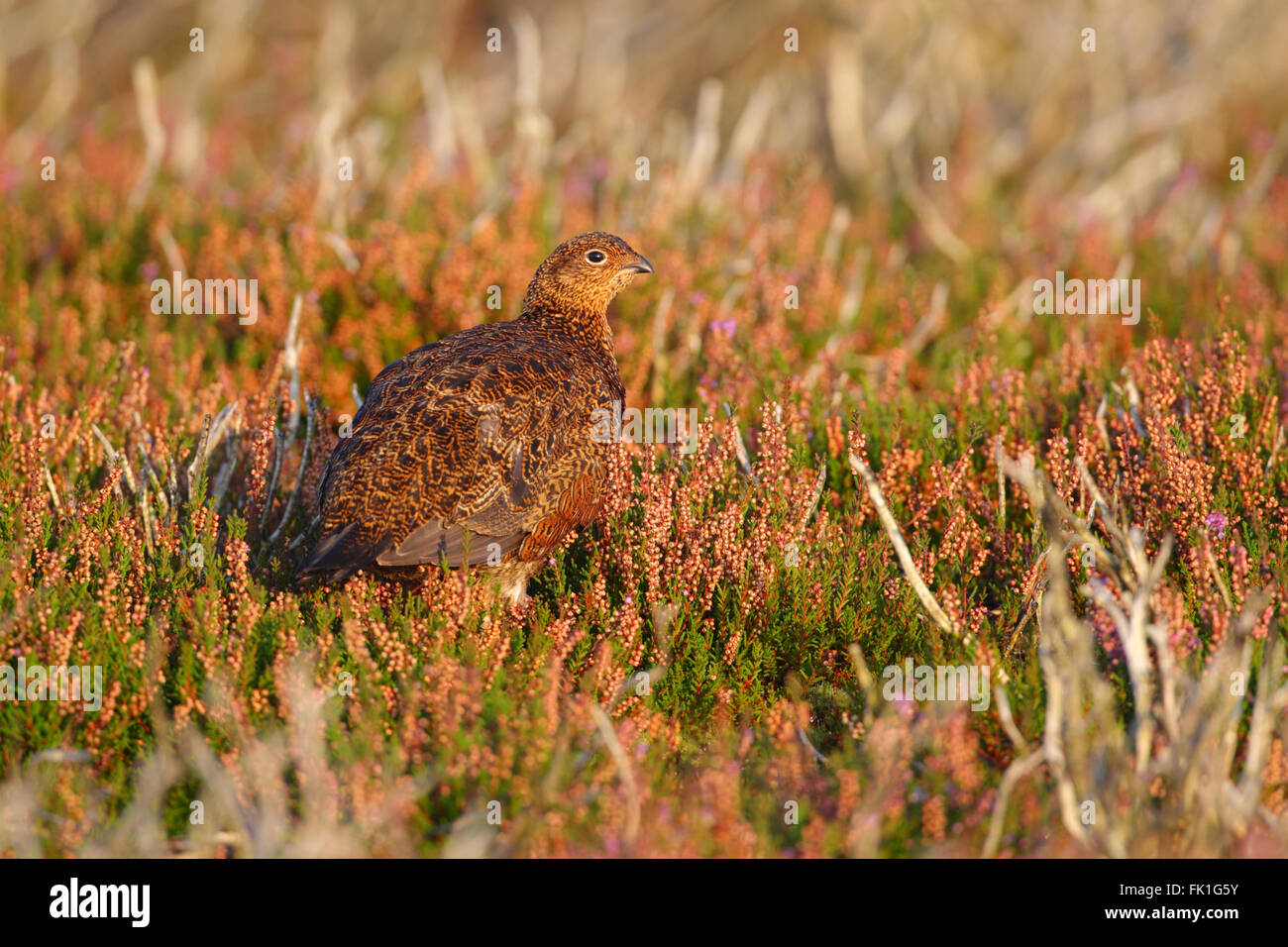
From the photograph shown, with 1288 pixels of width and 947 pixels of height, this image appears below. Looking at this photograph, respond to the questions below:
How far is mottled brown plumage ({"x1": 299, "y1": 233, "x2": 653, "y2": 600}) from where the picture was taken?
353 centimetres

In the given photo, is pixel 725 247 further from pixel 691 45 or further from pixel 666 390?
pixel 691 45

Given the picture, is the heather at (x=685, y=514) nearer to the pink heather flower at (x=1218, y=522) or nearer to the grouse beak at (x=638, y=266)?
the pink heather flower at (x=1218, y=522)

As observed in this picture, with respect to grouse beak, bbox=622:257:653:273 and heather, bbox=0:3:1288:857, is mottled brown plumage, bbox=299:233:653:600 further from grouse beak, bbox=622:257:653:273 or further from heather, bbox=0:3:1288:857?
grouse beak, bbox=622:257:653:273

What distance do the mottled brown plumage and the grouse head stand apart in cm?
43

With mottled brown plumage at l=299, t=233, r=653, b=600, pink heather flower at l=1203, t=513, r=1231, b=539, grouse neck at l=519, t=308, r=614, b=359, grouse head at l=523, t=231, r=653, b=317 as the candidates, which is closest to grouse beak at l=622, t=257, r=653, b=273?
grouse head at l=523, t=231, r=653, b=317

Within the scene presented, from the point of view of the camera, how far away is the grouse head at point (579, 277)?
179 inches

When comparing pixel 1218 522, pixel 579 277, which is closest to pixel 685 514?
pixel 579 277

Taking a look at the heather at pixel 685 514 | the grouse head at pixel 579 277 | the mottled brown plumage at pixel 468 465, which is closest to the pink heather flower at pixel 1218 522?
the heather at pixel 685 514

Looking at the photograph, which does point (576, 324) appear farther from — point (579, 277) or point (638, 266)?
point (638, 266)

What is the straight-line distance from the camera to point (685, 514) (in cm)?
386

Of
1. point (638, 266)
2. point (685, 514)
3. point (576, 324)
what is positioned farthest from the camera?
point (638, 266)

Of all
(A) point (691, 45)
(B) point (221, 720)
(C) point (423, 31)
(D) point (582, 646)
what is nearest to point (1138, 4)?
(A) point (691, 45)

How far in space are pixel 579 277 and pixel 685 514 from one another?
1.18m
